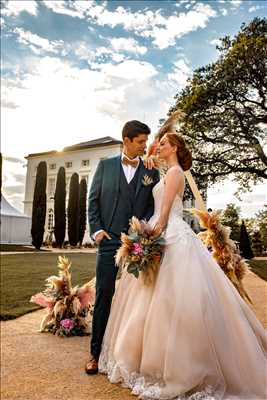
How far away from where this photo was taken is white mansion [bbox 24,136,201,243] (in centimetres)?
3900

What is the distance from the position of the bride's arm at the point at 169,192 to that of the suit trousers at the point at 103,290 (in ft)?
1.82

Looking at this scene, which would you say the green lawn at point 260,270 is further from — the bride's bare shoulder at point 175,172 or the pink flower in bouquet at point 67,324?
the bride's bare shoulder at point 175,172

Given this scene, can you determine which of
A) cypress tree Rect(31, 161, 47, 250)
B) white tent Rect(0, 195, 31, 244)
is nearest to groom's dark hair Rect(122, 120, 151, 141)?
cypress tree Rect(31, 161, 47, 250)

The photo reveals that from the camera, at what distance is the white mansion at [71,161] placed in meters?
39.0

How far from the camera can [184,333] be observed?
2.57 metres

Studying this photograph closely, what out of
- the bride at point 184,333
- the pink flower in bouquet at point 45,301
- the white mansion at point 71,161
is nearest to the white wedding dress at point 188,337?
the bride at point 184,333

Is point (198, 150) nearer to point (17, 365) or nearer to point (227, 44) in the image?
point (227, 44)

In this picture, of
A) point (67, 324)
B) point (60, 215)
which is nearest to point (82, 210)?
point (60, 215)

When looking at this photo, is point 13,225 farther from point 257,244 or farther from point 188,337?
point 188,337

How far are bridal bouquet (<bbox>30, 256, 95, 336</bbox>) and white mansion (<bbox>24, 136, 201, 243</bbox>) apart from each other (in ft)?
105

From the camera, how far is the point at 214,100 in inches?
531

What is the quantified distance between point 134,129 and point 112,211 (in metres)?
0.82

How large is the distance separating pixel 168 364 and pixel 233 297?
73 centimetres

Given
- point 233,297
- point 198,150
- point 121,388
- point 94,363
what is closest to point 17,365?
point 94,363
